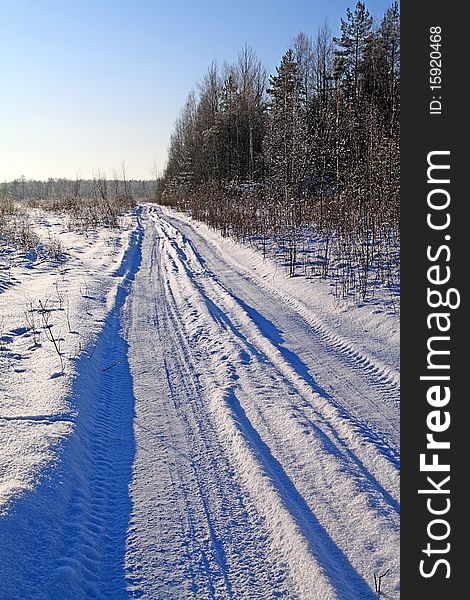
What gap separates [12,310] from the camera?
826 centimetres

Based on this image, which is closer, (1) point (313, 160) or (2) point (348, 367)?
(2) point (348, 367)

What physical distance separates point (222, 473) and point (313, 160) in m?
21.9

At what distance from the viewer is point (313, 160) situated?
77.5 ft

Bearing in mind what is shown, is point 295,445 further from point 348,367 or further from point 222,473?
point 348,367

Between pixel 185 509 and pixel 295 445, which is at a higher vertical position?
pixel 295 445

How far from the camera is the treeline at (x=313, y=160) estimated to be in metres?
12.1

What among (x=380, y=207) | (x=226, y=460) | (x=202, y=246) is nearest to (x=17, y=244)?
(x=202, y=246)

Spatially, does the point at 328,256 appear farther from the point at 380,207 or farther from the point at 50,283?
the point at 50,283

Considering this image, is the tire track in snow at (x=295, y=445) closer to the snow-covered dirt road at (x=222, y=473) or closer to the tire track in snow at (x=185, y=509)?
the snow-covered dirt road at (x=222, y=473)

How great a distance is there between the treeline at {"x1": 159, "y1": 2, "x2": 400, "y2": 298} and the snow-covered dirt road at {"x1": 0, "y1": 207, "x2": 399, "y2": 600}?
11.2 feet

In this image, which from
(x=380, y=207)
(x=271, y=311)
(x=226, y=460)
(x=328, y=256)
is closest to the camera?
(x=226, y=460)

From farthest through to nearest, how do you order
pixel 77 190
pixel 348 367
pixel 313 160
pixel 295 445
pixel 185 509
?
pixel 77 190
pixel 313 160
pixel 348 367
pixel 295 445
pixel 185 509

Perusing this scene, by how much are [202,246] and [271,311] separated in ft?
29.2

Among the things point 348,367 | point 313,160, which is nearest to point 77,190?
point 313,160
